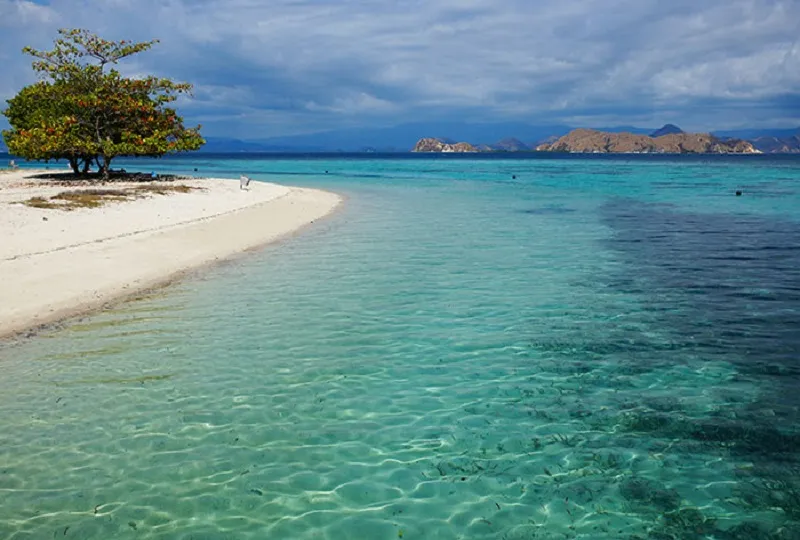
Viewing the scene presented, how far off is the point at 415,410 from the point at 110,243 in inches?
679

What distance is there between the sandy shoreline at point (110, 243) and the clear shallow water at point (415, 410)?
159cm

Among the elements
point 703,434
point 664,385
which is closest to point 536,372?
point 664,385

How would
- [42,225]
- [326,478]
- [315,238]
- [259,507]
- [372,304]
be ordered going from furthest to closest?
1. [315,238]
2. [42,225]
3. [372,304]
4. [326,478]
5. [259,507]

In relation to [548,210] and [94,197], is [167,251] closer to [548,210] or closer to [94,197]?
[94,197]

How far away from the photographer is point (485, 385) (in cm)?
1039

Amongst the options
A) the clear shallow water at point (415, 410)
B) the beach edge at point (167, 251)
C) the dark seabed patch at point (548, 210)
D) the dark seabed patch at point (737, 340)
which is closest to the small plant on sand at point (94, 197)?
the beach edge at point (167, 251)

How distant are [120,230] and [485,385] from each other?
20.2 meters

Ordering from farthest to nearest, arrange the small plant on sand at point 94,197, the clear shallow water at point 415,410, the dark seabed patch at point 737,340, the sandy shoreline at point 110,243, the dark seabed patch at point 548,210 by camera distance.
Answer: the dark seabed patch at point 548,210 → the small plant on sand at point 94,197 → the sandy shoreline at point 110,243 → the dark seabed patch at point 737,340 → the clear shallow water at point 415,410

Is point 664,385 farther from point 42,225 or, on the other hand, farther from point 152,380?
point 42,225

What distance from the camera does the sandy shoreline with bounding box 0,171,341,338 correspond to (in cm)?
1525

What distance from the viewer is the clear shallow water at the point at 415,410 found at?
6789 millimetres

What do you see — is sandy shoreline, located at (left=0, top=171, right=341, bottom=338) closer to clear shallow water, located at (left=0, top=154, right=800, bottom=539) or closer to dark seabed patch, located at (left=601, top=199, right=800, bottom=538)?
clear shallow water, located at (left=0, top=154, right=800, bottom=539)

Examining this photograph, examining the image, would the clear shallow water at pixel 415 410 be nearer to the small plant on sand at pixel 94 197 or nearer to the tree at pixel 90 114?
the small plant on sand at pixel 94 197

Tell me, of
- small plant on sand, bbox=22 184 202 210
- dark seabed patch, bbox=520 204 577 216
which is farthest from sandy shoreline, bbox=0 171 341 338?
dark seabed patch, bbox=520 204 577 216
